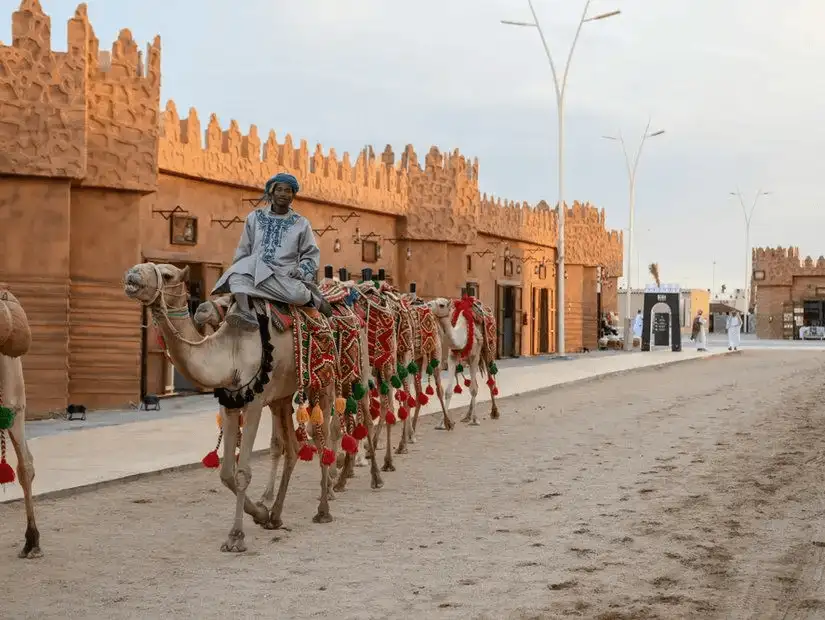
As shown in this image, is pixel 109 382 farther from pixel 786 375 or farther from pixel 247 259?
pixel 786 375

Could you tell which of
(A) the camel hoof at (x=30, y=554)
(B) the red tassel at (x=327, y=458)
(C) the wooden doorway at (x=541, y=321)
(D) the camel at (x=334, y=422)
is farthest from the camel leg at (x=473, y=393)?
(C) the wooden doorway at (x=541, y=321)

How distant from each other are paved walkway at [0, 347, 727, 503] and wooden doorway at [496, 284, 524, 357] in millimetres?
14893

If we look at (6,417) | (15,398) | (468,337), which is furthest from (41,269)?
(6,417)

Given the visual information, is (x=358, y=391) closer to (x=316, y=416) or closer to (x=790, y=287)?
(x=316, y=416)

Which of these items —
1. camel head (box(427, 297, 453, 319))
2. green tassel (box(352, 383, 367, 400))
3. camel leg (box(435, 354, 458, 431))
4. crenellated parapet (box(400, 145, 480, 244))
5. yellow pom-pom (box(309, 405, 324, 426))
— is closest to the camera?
yellow pom-pom (box(309, 405, 324, 426))

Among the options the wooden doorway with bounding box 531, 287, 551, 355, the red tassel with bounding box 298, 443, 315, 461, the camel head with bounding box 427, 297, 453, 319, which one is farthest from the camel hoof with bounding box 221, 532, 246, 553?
the wooden doorway with bounding box 531, 287, 551, 355

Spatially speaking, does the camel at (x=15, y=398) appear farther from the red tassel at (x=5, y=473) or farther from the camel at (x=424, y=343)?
the camel at (x=424, y=343)

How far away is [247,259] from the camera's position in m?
8.51

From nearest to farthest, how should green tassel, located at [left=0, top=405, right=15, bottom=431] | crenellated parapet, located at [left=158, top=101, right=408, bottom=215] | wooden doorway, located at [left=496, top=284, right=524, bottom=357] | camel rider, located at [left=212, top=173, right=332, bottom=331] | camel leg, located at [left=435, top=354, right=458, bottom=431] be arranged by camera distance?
1. green tassel, located at [left=0, top=405, right=15, bottom=431]
2. camel rider, located at [left=212, top=173, right=332, bottom=331]
3. camel leg, located at [left=435, top=354, right=458, bottom=431]
4. crenellated parapet, located at [left=158, top=101, right=408, bottom=215]
5. wooden doorway, located at [left=496, top=284, right=524, bottom=357]

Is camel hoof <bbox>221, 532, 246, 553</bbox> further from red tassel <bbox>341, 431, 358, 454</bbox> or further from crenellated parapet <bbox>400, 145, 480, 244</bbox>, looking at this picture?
crenellated parapet <bbox>400, 145, 480, 244</bbox>

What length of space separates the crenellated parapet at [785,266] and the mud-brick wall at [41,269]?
5875cm

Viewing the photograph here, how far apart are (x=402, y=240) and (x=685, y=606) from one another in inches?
959

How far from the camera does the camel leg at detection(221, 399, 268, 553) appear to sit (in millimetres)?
7898

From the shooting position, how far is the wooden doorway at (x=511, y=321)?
37.9 metres
